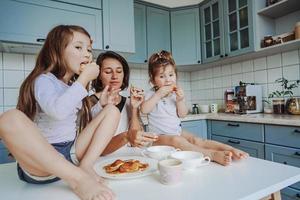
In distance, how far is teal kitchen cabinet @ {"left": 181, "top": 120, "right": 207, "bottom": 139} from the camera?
7.54ft

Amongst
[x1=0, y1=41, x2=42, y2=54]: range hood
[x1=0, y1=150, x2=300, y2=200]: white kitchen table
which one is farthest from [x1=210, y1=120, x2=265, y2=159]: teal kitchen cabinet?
[x1=0, y1=41, x2=42, y2=54]: range hood

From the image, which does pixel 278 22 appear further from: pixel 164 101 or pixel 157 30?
pixel 164 101

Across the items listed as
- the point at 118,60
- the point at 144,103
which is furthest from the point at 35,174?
the point at 118,60

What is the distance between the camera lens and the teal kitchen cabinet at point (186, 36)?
2.68 m

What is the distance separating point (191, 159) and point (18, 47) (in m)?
1.79

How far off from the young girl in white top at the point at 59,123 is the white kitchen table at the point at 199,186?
0.04 metres

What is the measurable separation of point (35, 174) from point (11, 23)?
4.94 feet

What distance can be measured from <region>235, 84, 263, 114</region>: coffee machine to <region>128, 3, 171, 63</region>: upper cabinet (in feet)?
3.18

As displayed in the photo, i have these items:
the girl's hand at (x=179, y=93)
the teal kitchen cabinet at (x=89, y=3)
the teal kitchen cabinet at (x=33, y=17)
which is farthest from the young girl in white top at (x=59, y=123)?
the teal kitchen cabinet at (x=89, y=3)

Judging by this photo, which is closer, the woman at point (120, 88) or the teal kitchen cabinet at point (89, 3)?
the woman at point (120, 88)

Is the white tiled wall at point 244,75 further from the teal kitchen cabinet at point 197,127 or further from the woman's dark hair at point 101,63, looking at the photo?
the woman's dark hair at point 101,63

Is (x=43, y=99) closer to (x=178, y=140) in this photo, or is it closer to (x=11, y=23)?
(x=178, y=140)

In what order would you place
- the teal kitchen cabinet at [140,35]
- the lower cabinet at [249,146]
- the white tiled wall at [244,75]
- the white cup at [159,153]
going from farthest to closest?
the teal kitchen cabinet at [140,35]
the white tiled wall at [244,75]
the lower cabinet at [249,146]
the white cup at [159,153]

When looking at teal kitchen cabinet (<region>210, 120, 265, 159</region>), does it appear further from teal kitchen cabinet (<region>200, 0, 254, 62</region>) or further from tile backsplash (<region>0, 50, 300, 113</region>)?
teal kitchen cabinet (<region>200, 0, 254, 62</region>)
